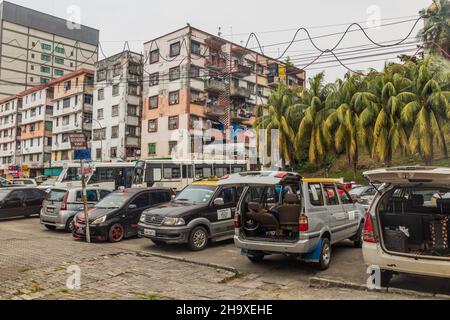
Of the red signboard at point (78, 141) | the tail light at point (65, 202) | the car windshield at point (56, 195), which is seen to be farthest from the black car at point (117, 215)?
the car windshield at point (56, 195)

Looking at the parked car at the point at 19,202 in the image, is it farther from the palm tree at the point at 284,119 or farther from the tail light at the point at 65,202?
the palm tree at the point at 284,119

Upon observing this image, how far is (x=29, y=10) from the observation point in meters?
73.0

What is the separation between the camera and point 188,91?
42.3m

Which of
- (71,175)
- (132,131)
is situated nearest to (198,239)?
(71,175)

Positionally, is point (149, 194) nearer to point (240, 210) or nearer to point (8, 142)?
point (240, 210)

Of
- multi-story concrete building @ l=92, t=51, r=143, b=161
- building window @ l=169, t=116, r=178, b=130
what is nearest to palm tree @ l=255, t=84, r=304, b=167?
building window @ l=169, t=116, r=178, b=130

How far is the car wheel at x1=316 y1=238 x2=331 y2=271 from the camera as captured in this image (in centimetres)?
755

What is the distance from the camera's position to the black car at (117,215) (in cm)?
1099

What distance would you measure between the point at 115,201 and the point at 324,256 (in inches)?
272

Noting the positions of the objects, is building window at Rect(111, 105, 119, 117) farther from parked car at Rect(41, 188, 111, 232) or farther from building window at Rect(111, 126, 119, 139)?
parked car at Rect(41, 188, 111, 232)

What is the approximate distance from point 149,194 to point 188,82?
3186 centimetres

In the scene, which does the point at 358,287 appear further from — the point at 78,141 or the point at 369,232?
the point at 78,141

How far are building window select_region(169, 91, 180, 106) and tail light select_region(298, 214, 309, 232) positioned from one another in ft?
122
